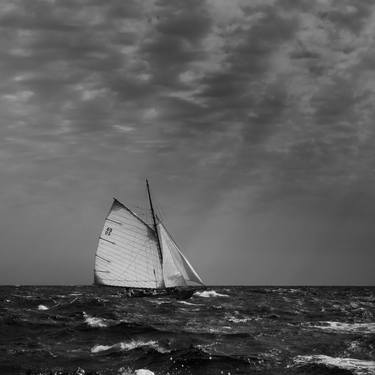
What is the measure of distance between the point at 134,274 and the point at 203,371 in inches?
1823

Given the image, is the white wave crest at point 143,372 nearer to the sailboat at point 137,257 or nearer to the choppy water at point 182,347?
the choppy water at point 182,347

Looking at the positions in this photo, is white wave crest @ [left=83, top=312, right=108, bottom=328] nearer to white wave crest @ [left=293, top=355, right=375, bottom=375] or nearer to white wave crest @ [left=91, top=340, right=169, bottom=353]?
white wave crest @ [left=91, top=340, right=169, bottom=353]

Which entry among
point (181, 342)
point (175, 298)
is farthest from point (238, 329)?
point (175, 298)

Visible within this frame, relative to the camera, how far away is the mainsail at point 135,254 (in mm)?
62625

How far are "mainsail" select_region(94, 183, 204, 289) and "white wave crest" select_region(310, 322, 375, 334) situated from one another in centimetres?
2623

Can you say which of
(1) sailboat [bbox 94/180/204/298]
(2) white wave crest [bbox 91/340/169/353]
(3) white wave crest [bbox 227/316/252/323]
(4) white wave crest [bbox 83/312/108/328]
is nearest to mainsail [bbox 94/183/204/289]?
(1) sailboat [bbox 94/180/204/298]

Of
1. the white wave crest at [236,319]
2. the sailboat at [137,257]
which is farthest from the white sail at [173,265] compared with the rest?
the white wave crest at [236,319]

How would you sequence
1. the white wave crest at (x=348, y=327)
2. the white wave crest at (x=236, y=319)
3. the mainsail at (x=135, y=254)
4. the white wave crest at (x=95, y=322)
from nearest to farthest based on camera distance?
the white wave crest at (x=95, y=322)
the white wave crest at (x=348, y=327)
the white wave crest at (x=236, y=319)
the mainsail at (x=135, y=254)

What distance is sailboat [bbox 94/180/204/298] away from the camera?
205 feet

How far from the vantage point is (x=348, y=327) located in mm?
35500

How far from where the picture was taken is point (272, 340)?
2752cm

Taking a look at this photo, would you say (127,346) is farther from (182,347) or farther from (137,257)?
(137,257)

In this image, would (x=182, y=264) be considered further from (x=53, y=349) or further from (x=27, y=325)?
(x=53, y=349)

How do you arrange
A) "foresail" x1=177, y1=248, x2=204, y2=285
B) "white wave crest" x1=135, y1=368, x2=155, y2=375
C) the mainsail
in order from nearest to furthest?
"white wave crest" x1=135, y1=368, x2=155, y2=375
"foresail" x1=177, y1=248, x2=204, y2=285
the mainsail
